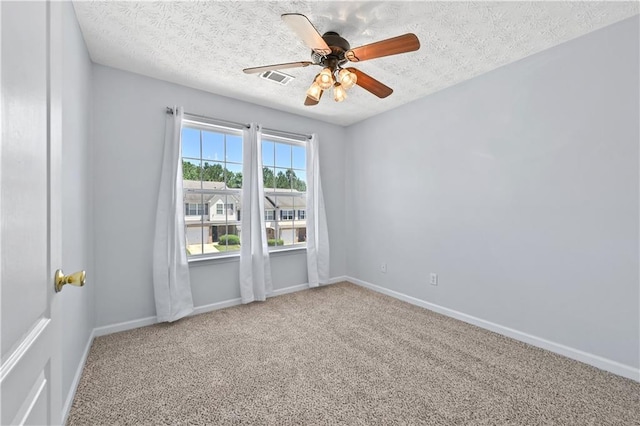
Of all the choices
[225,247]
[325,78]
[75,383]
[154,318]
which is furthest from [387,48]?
[154,318]

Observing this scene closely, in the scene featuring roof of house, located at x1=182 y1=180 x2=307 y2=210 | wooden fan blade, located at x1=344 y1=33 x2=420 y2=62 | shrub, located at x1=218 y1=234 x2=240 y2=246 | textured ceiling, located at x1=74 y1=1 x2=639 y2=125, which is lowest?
shrub, located at x1=218 y1=234 x2=240 y2=246

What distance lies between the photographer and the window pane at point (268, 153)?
3720 millimetres

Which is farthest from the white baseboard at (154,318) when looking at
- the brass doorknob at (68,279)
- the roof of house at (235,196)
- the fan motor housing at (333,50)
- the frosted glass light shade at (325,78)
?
the fan motor housing at (333,50)

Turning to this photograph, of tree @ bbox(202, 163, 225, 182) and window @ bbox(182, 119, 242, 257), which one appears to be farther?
tree @ bbox(202, 163, 225, 182)

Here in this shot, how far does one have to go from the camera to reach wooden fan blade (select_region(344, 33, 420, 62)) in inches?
65.3

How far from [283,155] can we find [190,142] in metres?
1.23

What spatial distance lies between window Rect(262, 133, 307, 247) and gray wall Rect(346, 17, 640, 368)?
1.36 m

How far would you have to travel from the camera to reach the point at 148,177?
2.78 meters

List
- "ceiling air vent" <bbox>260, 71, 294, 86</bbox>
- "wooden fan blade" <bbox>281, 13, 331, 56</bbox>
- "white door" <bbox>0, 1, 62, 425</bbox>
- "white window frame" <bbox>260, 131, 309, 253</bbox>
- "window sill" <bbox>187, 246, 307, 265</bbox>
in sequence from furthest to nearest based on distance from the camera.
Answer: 1. "white window frame" <bbox>260, 131, 309, 253</bbox>
2. "window sill" <bbox>187, 246, 307, 265</bbox>
3. "ceiling air vent" <bbox>260, 71, 294, 86</bbox>
4. "wooden fan blade" <bbox>281, 13, 331, 56</bbox>
5. "white door" <bbox>0, 1, 62, 425</bbox>

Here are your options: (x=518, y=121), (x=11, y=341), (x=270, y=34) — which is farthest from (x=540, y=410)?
(x=270, y=34)

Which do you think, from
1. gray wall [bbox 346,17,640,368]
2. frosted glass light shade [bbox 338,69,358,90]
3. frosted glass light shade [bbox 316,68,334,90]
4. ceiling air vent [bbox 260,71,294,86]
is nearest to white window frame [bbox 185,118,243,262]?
ceiling air vent [bbox 260,71,294,86]

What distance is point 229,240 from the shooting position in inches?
134

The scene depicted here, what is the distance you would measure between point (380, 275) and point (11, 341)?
11.9 feet

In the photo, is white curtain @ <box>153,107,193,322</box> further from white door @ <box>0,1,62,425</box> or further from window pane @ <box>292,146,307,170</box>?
white door @ <box>0,1,62,425</box>
